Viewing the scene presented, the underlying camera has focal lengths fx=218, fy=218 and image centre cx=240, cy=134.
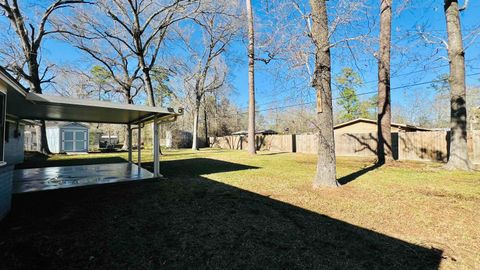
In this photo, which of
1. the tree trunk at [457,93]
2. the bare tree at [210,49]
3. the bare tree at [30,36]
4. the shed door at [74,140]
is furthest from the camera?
the shed door at [74,140]

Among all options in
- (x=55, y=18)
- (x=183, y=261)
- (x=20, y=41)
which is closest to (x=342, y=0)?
(x=183, y=261)

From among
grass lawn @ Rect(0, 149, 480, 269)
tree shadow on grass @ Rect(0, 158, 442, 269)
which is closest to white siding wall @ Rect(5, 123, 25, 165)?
grass lawn @ Rect(0, 149, 480, 269)

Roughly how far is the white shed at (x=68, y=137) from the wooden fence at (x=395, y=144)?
47.6 ft

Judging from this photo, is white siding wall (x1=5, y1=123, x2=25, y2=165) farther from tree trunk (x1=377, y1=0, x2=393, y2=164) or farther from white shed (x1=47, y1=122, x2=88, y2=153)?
tree trunk (x1=377, y1=0, x2=393, y2=164)

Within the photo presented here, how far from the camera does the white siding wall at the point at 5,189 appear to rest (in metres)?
3.08

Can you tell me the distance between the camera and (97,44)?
49.9 ft

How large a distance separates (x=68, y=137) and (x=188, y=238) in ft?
62.1

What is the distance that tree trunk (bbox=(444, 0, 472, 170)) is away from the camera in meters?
6.90

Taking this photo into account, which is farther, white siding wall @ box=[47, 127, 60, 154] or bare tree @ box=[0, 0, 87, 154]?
white siding wall @ box=[47, 127, 60, 154]

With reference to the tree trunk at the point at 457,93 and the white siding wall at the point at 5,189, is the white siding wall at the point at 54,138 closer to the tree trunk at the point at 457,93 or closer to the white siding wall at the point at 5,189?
the white siding wall at the point at 5,189

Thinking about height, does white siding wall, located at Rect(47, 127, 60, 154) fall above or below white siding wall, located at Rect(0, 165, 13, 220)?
above

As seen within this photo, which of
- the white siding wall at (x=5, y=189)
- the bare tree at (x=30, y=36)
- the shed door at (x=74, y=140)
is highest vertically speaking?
the bare tree at (x=30, y=36)

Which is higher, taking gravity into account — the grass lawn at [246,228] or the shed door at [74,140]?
the shed door at [74,140]

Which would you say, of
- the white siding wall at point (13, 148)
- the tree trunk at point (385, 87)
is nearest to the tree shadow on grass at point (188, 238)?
the white siding wall at point (13, 148)
